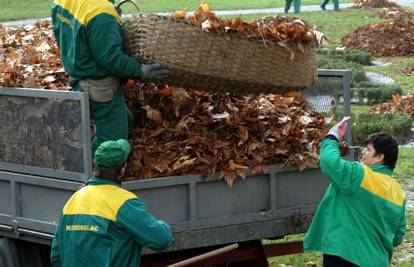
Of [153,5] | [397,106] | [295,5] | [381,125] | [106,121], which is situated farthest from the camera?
[153,5]

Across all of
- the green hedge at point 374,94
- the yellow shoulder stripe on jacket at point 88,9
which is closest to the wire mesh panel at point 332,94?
the yellow shoulder stripe on jacket at point 88,9

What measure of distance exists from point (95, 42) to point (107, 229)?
5.77ft

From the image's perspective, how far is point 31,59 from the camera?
28.9 feet

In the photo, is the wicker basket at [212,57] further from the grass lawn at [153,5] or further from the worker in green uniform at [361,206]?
the grass lawn at [153,5]

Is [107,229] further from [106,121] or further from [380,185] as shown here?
[380,185]

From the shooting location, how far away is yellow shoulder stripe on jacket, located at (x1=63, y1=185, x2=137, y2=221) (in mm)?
6125

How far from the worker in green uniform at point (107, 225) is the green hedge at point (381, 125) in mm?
10098

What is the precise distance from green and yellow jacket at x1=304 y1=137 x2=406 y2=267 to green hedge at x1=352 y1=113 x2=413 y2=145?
29.5ft

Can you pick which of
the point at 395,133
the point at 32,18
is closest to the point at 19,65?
the point at 395,133

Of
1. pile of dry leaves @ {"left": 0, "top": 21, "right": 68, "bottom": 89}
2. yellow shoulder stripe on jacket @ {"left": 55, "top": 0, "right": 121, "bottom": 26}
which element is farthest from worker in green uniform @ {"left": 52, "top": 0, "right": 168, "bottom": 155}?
pile of dry leaves @ {"left": 0, "top": 21, "right": 68, "bottom": 89}

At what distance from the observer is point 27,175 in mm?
7645

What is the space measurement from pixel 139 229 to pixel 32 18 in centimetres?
3451

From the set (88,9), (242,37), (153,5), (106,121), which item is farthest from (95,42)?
(153,5)

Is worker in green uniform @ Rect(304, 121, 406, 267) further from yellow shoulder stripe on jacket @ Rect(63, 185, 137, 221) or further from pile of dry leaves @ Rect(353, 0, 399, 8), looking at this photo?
pile of dry leaves @ Rect(353, 0, 399, 8)
